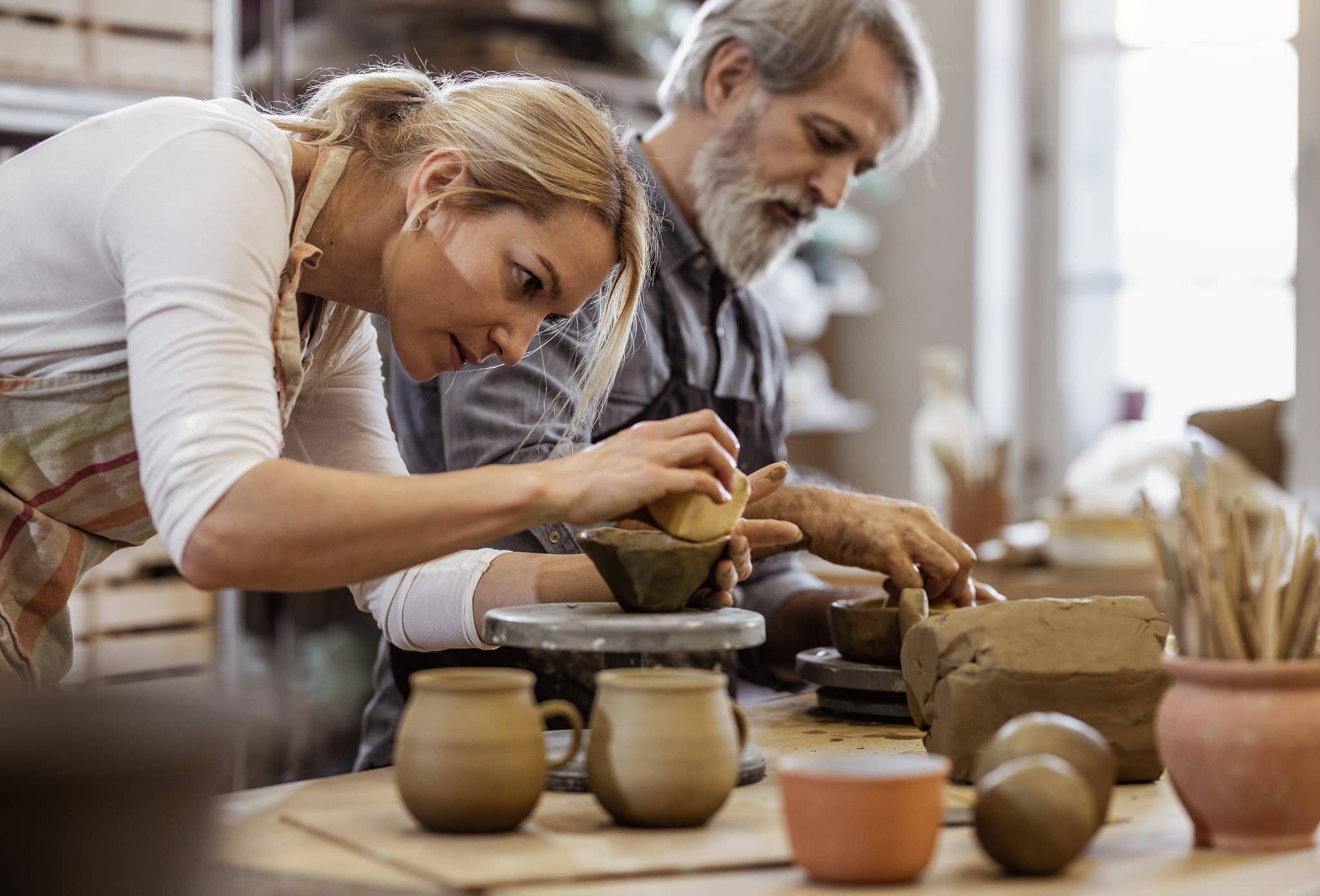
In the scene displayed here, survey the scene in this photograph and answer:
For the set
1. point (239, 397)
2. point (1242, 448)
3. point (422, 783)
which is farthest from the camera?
point (1242, 448)

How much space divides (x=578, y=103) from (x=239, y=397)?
558 millimetres

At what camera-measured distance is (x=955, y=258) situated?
521 cm

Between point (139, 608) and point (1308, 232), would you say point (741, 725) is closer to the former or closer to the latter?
point (139, 608)

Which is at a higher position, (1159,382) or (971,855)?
(1159,382)

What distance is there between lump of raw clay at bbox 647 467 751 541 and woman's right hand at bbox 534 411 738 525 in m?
0.01

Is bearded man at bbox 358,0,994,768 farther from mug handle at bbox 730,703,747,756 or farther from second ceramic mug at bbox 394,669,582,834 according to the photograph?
second ceramic mug at bbox 394,669,582,834

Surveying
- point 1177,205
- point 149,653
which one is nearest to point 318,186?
point 149,653

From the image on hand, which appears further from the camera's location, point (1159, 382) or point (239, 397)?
point (1159, 382)

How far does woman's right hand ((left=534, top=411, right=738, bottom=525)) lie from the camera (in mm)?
1193

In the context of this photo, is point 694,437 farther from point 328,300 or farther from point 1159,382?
point 1159,382

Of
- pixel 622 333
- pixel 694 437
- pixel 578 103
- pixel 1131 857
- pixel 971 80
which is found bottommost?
pixel 1131 857

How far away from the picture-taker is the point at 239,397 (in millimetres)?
1151

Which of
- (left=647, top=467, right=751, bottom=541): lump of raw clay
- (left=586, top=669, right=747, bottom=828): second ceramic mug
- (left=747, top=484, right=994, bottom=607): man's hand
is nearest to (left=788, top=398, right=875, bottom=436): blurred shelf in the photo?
(left=747, top=484, right=994, bottom=607): man's hand

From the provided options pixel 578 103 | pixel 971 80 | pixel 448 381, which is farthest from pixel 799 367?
pixel 578 103
